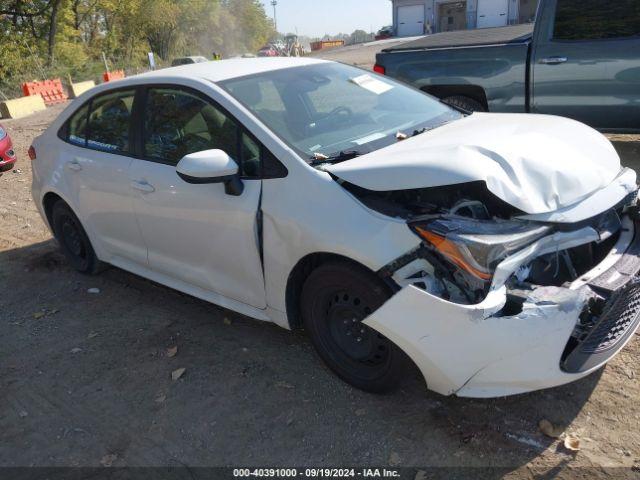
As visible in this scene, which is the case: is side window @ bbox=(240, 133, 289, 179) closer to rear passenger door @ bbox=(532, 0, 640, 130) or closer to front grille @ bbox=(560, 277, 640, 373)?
front grille @ bbox=(560, 277, 640, 373)

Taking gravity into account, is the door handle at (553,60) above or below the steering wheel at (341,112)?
below

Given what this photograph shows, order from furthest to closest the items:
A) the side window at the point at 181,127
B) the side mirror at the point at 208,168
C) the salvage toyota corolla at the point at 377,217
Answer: the side window at the point at 181,127, the side mirror at the point at 208,168, the salvage toyota corolla at the point at 377,217

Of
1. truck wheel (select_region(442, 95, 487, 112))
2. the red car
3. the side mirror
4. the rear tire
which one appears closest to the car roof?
the side mirror

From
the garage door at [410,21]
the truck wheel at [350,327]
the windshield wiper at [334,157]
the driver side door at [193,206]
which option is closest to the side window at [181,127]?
the driver side door at [193,206]

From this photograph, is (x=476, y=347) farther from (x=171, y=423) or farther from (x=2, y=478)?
(x=2, y=478)

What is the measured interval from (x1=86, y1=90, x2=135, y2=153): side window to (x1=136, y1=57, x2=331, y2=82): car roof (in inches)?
9.8

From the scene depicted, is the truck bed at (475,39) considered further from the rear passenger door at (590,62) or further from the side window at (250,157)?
the side window at (250,157)

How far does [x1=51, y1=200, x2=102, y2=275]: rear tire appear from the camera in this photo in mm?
4691

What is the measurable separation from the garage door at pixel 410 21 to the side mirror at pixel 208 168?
56277mm

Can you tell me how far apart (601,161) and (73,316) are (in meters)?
3.81

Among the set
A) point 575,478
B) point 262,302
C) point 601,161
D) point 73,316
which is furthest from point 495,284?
point 73,316

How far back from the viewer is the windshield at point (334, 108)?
10.5ft

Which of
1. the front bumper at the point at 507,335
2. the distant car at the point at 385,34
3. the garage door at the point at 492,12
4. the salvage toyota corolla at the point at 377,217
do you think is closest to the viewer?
the front bumper at the point at 507,335

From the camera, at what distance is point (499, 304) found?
89.4 inches
